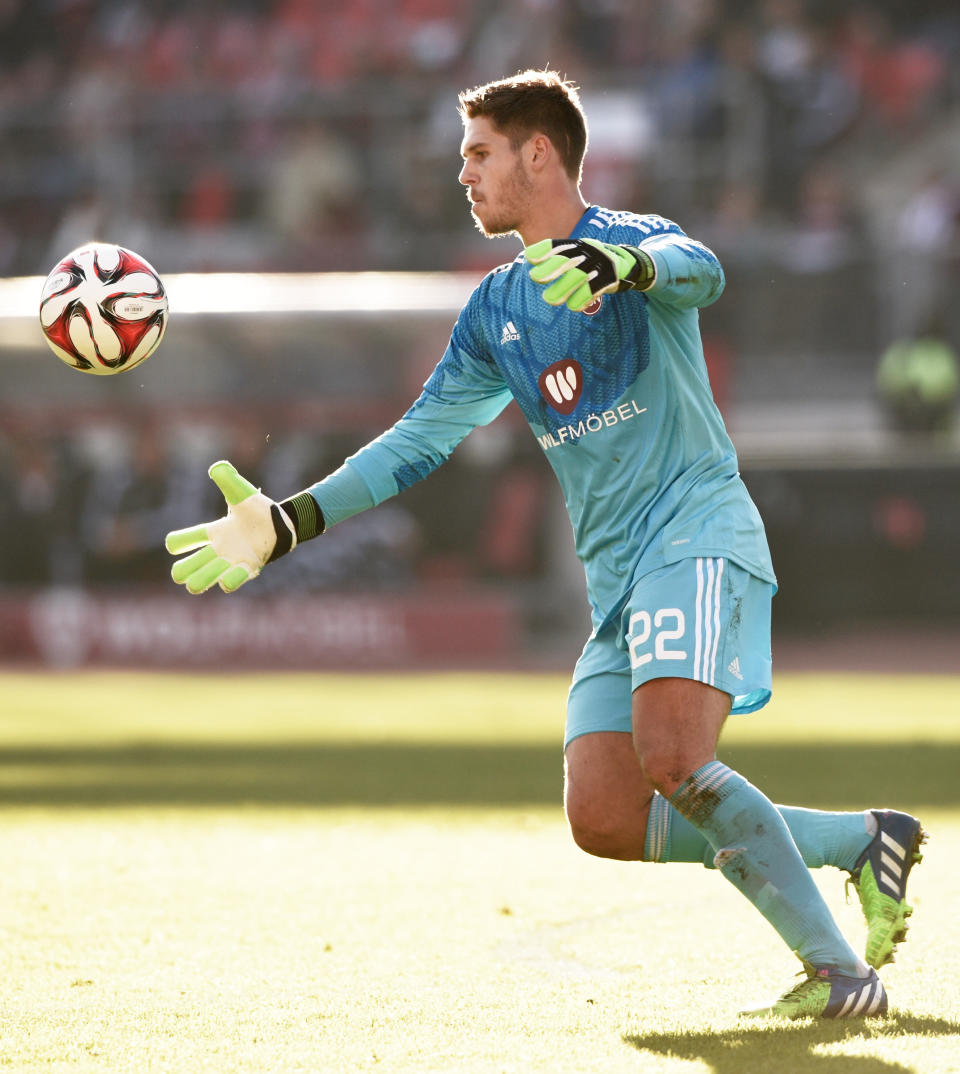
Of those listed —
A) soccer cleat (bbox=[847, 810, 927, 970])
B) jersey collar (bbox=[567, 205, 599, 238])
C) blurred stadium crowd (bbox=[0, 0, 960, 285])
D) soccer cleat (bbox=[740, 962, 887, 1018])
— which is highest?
blurred stadium crowd (bbox=[0, 0, 960, 285])

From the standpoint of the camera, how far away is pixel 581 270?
150 inches

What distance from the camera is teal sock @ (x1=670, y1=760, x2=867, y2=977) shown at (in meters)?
3.94

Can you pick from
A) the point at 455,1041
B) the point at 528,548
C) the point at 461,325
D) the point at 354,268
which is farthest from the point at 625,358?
the point at 354,268

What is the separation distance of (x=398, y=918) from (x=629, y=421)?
1930mm

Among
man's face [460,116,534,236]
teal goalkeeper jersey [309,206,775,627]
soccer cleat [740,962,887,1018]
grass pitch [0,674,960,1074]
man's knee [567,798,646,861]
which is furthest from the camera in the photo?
man's face [460,116,534,236]

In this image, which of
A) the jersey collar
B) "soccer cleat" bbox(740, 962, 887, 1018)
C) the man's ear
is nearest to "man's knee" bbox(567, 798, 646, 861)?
"soccer cleat" bbox(740, 962, 887, 1018)

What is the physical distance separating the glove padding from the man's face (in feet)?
3.19

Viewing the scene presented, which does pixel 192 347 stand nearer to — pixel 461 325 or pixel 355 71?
pixel 355 71

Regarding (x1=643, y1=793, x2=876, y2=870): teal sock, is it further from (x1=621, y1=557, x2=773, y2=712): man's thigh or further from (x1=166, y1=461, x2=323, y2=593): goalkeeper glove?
(x1=166, y1=461, x2=323, y2=593): goalkeeper glove

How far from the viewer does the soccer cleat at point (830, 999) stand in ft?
12.7

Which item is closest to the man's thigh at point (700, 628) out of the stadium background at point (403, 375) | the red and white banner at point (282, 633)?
the stadium background at point (403, 375)

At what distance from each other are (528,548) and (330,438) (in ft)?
7.41

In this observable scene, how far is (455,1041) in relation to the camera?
3.74 metres

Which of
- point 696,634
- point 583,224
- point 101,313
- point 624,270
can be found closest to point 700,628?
point 696,634
